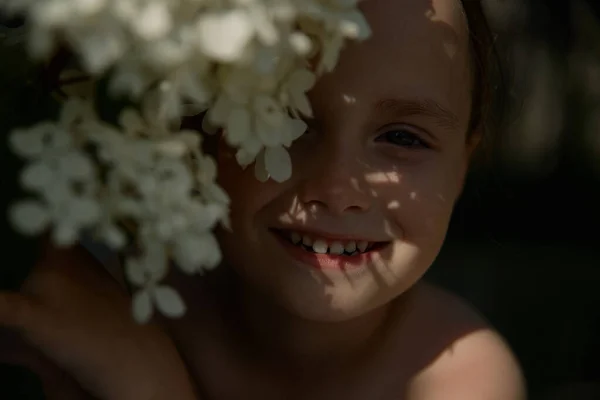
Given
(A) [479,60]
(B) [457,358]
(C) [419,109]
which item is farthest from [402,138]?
(B) [457,358]

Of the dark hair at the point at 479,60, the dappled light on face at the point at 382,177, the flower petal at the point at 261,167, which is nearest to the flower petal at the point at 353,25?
the flower petal at the point at 261,167

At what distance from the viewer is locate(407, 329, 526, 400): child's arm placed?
2.93ft

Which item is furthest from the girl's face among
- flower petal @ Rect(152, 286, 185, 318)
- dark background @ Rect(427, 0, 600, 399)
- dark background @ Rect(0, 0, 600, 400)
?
dark background @ Rect(427, 0, 600, 399)

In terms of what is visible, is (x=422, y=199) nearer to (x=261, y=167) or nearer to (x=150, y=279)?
(x=261, y=167)

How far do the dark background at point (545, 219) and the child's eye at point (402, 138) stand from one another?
27.3 inches

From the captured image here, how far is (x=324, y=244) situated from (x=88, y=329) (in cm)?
22

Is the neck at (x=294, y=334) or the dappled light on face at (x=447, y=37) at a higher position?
the dappled light on face at (x=447, y=37)

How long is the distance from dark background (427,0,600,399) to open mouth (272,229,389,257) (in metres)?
0.76

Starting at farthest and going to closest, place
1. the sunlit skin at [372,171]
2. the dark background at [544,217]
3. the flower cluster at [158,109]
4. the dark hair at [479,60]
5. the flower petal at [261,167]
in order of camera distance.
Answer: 1. the dark background at [544,217]
2. the dark hair at [479,60]
3. the sunlit skin at [372,171]
4. the flower petal at [261,167]
5. the flower cluster at [158,109]

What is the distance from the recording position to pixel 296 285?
2.47 feet

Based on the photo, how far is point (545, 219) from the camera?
2.03 m

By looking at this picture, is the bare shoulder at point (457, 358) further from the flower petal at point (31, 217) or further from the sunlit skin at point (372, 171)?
the flower petal at point (31, 217)

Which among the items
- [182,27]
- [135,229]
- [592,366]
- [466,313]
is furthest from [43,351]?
[592,366]

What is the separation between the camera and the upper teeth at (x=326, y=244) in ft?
2.50
